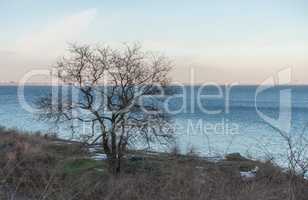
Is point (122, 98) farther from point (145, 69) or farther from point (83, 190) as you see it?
point (83, 190)

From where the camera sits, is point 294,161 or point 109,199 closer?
point 109,199

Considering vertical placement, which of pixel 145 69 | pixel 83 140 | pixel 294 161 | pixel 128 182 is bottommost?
pixel 83 140

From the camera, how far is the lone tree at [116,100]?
16344 millimetres

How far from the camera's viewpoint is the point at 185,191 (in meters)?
4.33

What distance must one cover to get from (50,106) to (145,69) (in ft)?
14.6

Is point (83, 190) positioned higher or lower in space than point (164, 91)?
lower

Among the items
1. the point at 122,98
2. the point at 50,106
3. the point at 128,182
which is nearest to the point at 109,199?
the point at 128,182

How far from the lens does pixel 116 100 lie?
55.7 ft

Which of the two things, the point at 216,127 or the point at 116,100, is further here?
the point at 216,127

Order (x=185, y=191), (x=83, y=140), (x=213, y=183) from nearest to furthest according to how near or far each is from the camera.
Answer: (x=185, y=191) → (x=213, y=183) → (x=83, y=140)

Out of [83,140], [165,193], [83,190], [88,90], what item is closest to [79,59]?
[88,90]

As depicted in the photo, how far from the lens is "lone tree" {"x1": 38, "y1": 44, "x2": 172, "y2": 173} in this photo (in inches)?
643

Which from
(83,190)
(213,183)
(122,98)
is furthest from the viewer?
(122,98)

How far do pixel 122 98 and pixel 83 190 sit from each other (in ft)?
36.3
